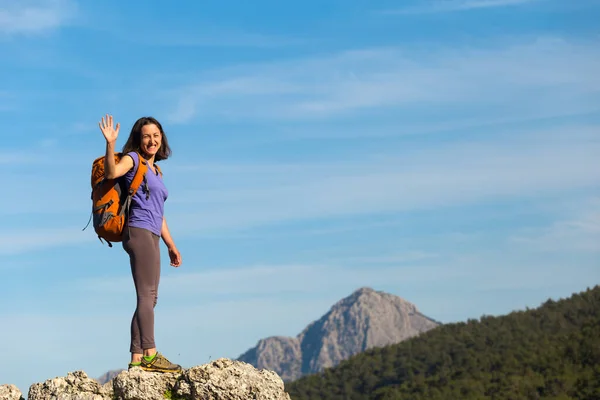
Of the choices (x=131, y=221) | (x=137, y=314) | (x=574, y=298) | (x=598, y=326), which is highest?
(x=574, y=298)

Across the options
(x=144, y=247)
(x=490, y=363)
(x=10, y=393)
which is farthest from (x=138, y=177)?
(x=490, y=363)

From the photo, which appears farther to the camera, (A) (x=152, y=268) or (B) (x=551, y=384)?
(B) (x=551, y=384)

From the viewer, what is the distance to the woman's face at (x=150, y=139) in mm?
11727

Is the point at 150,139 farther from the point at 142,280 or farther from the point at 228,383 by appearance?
the point at 228,383

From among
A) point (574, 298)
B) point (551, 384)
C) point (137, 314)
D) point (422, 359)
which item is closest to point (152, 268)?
point (137, 314)

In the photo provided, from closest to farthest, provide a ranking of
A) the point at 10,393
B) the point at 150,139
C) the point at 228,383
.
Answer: the point at 228,383
the point at 10,393
the point at 150,139

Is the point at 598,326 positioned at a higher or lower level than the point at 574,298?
lower

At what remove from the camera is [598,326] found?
97.6 meters

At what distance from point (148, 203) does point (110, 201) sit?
51cm

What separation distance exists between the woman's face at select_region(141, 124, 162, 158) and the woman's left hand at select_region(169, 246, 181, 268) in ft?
4.60

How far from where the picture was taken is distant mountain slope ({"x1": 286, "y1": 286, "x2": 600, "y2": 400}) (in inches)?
3462

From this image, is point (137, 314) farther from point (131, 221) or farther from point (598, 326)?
point (598, 326)

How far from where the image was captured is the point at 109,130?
11.0 m

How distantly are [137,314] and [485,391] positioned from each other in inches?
3295
